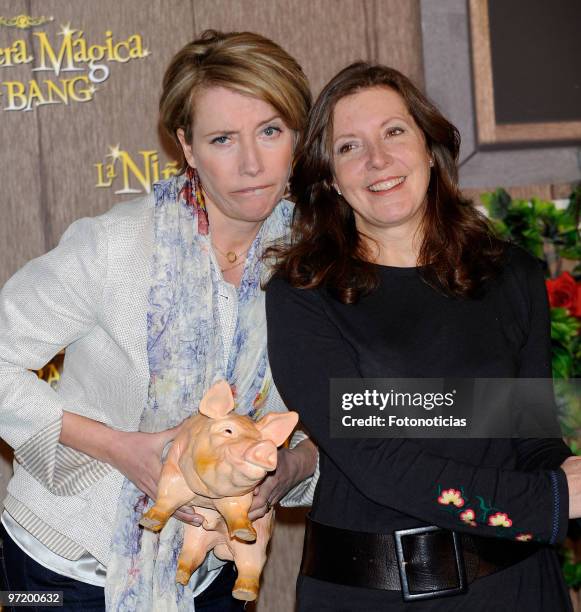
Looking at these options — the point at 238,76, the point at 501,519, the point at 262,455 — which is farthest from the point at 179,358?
the point at 501,519

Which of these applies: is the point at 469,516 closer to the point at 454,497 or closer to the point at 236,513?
the point at 454,497

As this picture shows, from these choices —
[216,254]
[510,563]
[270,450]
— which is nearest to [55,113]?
[216,254]

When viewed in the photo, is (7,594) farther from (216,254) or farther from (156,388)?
(216,254)

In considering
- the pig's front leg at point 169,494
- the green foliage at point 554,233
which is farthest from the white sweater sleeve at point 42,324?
the green foliage at point 554,233

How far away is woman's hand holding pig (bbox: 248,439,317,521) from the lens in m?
1.43

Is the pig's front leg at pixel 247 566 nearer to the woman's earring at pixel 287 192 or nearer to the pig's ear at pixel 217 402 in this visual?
the pig's ear at pixel 217 402

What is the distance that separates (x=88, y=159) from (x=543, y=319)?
123cm

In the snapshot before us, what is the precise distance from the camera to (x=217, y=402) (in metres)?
1.29

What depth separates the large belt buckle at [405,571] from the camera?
1262 millimetres

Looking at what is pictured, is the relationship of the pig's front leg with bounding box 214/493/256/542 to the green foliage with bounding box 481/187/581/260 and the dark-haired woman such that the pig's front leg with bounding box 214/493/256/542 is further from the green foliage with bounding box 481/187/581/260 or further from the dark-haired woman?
the green foliage with bounding box 481/187/581/260

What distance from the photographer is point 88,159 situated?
2.19 metres

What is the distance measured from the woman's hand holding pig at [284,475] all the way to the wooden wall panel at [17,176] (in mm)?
966

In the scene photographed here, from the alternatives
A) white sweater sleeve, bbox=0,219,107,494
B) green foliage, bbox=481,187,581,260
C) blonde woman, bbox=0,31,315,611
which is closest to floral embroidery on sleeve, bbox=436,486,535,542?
blonde woman, bbox=0,31,315,611

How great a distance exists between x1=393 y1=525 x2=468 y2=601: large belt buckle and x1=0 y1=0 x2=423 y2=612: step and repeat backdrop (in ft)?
3.83
